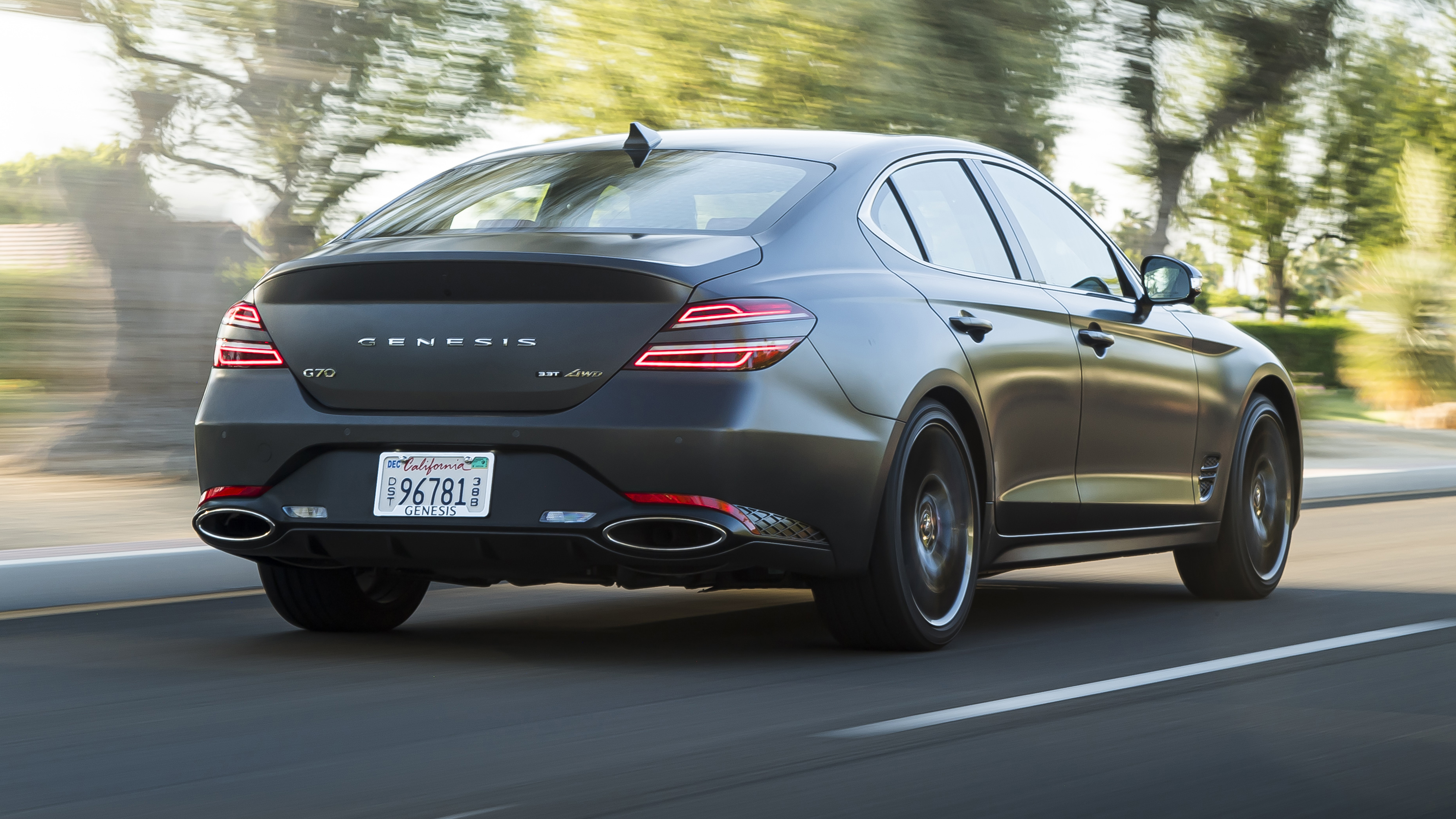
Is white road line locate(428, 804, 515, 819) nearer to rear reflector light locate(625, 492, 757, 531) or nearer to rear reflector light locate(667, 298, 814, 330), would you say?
rear reflector light locate(625, 492, 757, 531)

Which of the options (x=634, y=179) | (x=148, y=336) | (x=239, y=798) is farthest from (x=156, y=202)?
(x=239, y=798)

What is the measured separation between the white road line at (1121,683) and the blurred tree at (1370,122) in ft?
48.9

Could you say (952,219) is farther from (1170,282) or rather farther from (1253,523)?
(1253,523)

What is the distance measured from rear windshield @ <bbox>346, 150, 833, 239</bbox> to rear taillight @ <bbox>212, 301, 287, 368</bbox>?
1.68 ft

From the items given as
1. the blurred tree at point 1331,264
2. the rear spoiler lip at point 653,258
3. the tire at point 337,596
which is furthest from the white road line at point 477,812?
the blurred tree at point 1331,264

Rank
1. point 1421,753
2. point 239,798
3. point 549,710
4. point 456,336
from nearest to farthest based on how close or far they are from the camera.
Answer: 1. point 239,798
2. point 1421,753
3. point 549,710
4. point 456,336

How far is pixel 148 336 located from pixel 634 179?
24.1 feet

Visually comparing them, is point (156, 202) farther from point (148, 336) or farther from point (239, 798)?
point (239, 798)

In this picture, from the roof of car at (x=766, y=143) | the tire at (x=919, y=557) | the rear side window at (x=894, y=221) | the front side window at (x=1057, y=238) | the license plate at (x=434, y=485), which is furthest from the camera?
the front side window at (x=1057, y=238)

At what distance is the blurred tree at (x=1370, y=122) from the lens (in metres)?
20.6

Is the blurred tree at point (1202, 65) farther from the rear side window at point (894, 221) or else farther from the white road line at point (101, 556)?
the rear side window at point (894, 221)

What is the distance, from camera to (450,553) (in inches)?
205

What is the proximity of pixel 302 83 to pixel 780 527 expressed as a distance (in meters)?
8.63

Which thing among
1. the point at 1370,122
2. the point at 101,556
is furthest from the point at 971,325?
the point at 1370,122
